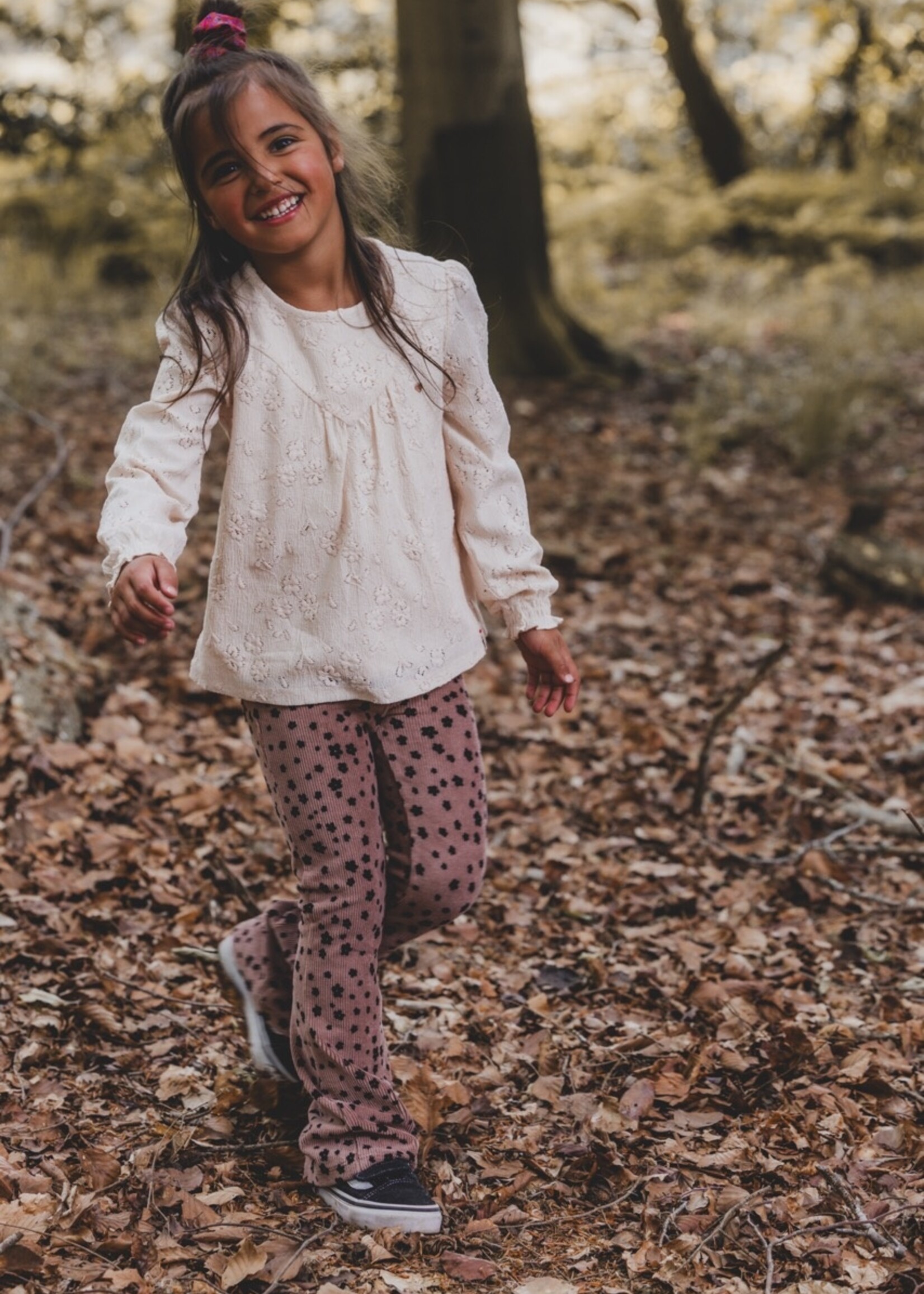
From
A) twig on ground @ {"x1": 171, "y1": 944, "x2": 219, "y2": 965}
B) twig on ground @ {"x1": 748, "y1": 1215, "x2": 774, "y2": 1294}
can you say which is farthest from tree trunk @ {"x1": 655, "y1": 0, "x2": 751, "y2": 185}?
twig on ground @ {"x1": 748, "y1": 1215, "x2": 774, "y2": 1294}

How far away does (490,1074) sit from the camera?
302cm

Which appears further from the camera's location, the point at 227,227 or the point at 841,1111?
the point at 841,1111

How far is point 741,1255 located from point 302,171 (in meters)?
2.15

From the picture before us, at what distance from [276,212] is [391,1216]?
1.88m

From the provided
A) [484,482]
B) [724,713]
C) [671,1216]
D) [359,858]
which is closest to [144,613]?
[359,858]

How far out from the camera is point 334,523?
94.0 inches

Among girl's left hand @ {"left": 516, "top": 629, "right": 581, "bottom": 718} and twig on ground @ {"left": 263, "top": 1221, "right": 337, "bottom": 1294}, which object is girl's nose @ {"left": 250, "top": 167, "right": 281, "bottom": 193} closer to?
girl's left hand @ {"left": 516, "top": 629, "right": 581, "bottom": 718}

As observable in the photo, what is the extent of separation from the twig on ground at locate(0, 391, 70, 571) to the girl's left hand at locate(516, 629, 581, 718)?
2.91 meters

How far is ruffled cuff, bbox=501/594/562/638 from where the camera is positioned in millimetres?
2592

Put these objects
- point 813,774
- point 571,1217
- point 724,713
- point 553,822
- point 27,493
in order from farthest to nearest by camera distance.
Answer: point 27,493
point 813,774
point 553,822
point 724,713
point 571,1217

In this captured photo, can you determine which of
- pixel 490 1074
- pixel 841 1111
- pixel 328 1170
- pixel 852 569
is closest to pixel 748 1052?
pixel 841 1111

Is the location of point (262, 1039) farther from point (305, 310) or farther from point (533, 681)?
point (305, 310)

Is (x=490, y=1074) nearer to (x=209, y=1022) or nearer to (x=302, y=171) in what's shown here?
(x=209, y=1022)

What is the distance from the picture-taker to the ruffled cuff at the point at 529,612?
8.50 ft
